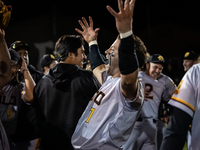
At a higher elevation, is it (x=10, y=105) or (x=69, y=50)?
(x=69, y=50)

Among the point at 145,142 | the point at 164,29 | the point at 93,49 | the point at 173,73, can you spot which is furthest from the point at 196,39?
the point at 93,49

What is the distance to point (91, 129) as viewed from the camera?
2092 mm

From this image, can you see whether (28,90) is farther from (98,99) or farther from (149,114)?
(149,114)

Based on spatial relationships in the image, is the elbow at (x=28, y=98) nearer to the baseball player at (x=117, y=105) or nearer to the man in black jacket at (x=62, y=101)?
the man in black jacket at (x=62, y=101)

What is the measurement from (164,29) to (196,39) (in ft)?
6.53

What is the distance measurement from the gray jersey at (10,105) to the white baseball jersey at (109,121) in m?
1.52

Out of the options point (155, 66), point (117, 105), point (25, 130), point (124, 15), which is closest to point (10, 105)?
point (25, 130)

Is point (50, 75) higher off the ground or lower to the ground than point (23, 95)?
higher

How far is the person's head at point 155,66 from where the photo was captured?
5.13 metres

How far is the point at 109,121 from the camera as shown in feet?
6.69

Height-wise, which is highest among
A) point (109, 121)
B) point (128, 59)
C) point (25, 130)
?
point (128, 59)

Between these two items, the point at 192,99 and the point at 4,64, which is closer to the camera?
the point at 192,99

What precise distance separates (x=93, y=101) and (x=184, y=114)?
925 mm

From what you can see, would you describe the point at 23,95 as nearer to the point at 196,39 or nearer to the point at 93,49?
the point at 93,49
